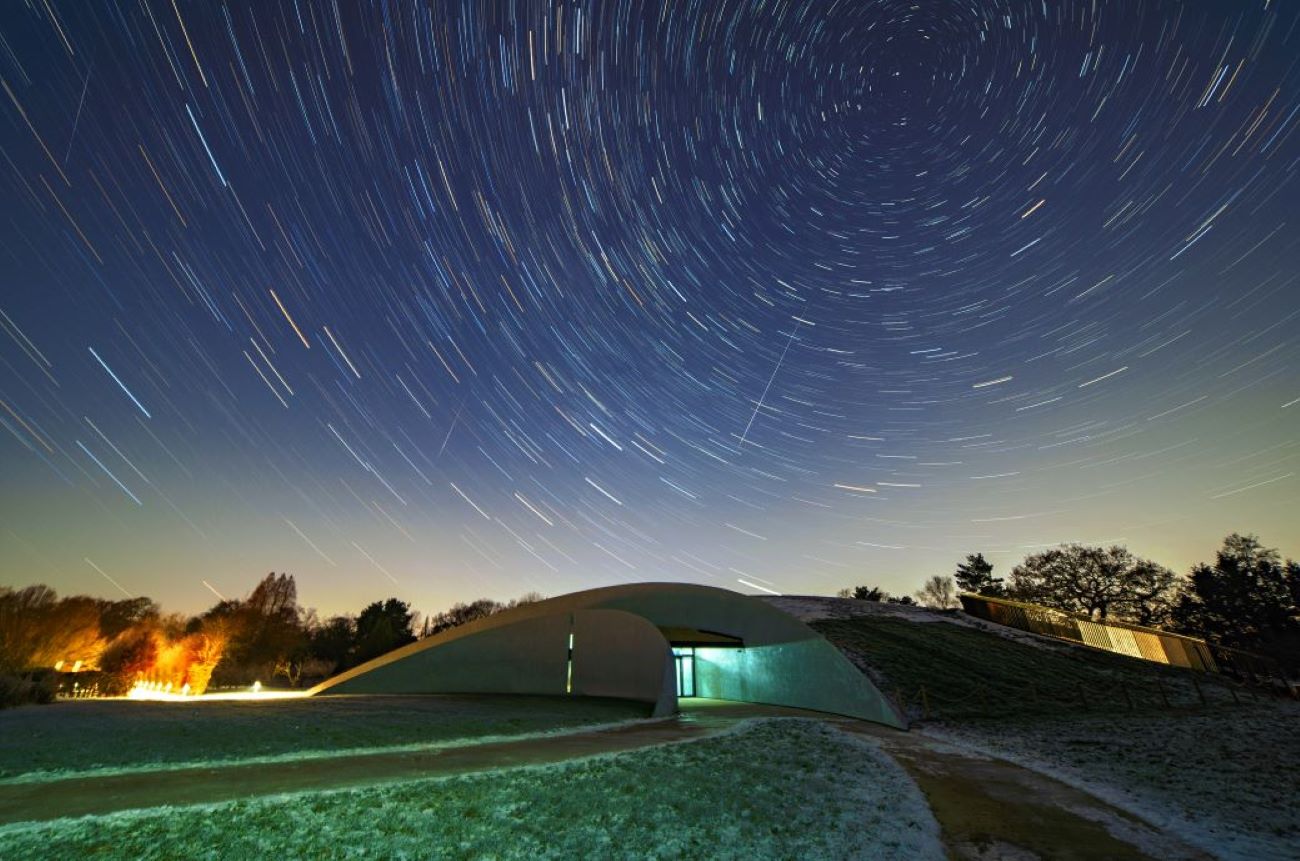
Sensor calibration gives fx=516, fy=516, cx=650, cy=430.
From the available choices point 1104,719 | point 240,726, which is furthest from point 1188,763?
point 240,726

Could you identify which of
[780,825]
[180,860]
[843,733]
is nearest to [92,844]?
[180,860]

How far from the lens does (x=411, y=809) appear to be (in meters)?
5.86

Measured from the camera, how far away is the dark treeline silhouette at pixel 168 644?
27156mm

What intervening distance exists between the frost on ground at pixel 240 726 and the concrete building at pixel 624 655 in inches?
79.5

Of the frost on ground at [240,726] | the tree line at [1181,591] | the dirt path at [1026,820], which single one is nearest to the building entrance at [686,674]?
the frost on ground at [240,726]

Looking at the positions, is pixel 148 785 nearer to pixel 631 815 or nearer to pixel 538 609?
pixel 631 815

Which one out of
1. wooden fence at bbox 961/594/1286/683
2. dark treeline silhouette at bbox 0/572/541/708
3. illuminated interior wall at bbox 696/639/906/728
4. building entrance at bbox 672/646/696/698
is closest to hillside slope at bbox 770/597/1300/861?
illuminated interior wall at bbox 696/639/906/728

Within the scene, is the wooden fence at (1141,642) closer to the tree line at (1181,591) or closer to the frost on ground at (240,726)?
the tree line at (1181,591)

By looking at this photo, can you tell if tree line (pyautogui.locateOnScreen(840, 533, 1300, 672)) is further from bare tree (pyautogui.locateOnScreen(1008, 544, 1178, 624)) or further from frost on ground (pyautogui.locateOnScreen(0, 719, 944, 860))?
frost on ground (pyautogui.locateOnScreen(0, 719, 944, 860))

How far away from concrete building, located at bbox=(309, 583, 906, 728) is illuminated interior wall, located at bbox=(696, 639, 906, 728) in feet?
0.14

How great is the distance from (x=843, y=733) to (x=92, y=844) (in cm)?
1503

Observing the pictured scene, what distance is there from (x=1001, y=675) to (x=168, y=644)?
57.0 metres

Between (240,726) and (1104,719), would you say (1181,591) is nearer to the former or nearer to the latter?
(1104,719)

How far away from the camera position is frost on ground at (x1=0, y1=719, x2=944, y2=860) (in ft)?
15.7
